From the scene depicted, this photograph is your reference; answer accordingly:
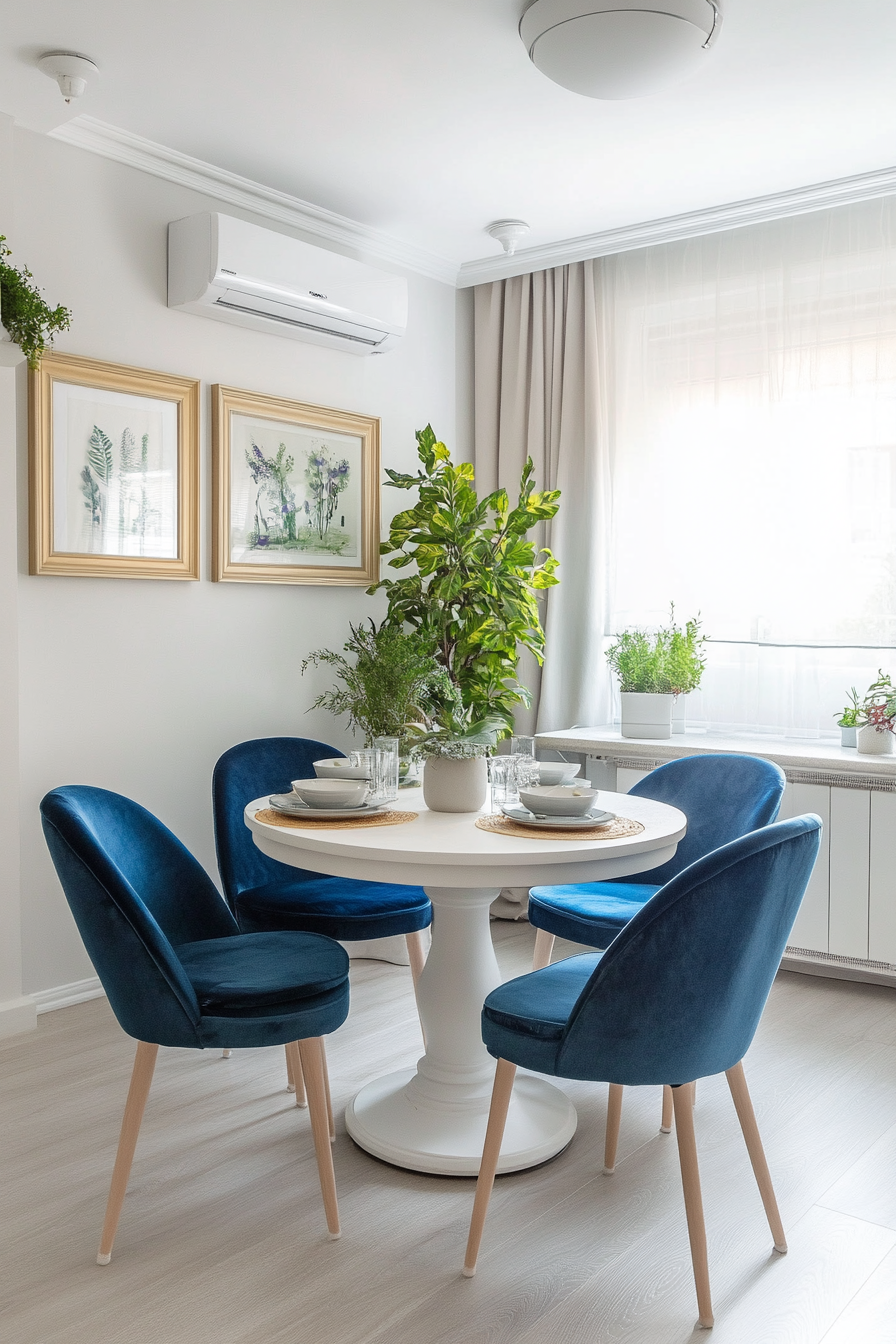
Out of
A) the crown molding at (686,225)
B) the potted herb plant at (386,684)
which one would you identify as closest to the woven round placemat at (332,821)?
the potted herb plant at (386,684)

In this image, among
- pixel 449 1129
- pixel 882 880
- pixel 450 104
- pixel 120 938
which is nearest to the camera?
pixel 120 938

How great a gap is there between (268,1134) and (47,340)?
227 cm

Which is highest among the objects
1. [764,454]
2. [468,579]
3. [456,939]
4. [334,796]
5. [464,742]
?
[764,454]

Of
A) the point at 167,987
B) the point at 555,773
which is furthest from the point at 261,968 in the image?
the point at 555,773

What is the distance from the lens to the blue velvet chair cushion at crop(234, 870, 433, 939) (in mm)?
2711

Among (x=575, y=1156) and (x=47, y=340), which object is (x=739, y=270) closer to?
(x=47, y=340)

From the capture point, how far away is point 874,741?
357cm

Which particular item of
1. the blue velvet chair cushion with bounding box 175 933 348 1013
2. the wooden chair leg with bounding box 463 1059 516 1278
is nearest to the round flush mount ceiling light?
the blue velvet chair cushion with bounding box 175 933 348 1013

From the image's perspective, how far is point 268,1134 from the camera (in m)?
2.52

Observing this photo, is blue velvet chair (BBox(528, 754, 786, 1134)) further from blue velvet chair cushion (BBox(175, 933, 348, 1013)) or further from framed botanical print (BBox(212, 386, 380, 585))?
framed botanical print (BBox(212, 386, 380, 585))

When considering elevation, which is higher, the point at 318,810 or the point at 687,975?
the point at 318,810

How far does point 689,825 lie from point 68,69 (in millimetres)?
2549

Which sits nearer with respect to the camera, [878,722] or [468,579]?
[878,722]

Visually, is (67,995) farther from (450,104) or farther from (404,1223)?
(450,104)
